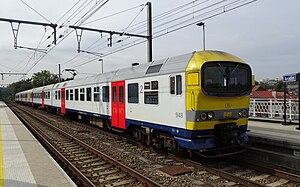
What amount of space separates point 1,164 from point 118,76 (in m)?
5.90

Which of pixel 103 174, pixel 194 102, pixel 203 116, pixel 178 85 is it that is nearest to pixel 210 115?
pixel 203 116

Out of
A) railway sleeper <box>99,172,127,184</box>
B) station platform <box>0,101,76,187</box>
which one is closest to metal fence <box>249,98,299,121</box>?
railway sleeper <box>99,172,127,184</box>

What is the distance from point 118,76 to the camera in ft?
40.2

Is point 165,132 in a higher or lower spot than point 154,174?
higher

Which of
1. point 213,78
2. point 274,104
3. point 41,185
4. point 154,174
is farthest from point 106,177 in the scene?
point 274,104

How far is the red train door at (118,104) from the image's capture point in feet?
38.3

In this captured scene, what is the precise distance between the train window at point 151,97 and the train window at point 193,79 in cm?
182

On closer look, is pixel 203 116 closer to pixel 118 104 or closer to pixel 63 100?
pixel 118 104

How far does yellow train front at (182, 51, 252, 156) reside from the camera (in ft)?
24.5

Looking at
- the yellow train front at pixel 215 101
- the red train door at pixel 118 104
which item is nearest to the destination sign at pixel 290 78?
the yellow train front at pixel 215 101

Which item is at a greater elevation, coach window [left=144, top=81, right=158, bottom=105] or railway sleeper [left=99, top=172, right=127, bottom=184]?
coach window [left=144, top=81, right=158, bottom=105]

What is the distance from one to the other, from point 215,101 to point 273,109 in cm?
895

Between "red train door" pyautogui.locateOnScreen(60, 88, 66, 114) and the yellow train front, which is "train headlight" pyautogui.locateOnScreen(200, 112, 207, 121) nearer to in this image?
the yellow train front

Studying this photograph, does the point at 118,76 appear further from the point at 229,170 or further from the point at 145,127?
the point at 229,170
